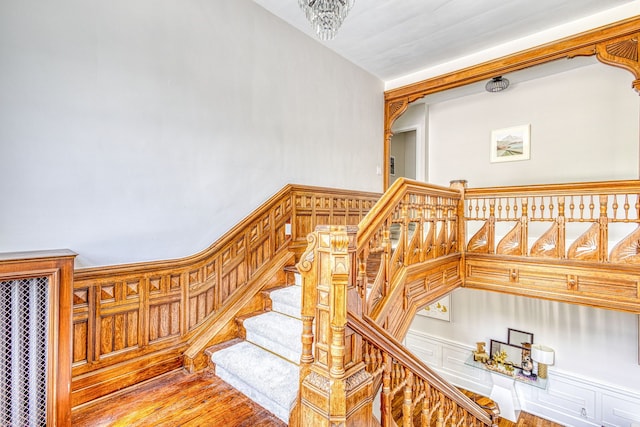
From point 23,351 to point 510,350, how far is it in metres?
5.80

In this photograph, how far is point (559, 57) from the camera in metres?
3.55

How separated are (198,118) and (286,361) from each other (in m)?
2.04

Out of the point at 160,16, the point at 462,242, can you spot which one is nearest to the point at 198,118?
the point at 160,16

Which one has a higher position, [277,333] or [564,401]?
[277,333]

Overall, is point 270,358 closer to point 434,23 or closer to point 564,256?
point 564,256

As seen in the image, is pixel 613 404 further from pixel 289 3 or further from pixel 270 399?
pixel 289 3

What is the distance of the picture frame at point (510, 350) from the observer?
4.87m

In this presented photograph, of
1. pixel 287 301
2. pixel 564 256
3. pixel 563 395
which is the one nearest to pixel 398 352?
pixel 287 301

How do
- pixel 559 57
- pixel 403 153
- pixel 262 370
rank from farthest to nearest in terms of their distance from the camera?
1. pixel 403 153
2. pixel 559 57
3. pixel 262 370

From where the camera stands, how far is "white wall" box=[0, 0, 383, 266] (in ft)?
6.13

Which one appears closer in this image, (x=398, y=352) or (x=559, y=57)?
(x=398, y=352)

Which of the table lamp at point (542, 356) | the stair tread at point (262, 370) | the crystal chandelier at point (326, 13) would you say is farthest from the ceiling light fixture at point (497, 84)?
the stair tread at point (262, 370)

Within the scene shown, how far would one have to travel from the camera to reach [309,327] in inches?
62.1

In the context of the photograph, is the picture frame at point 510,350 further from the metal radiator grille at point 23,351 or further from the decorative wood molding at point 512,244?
the metal radiator grille at point 23,351
